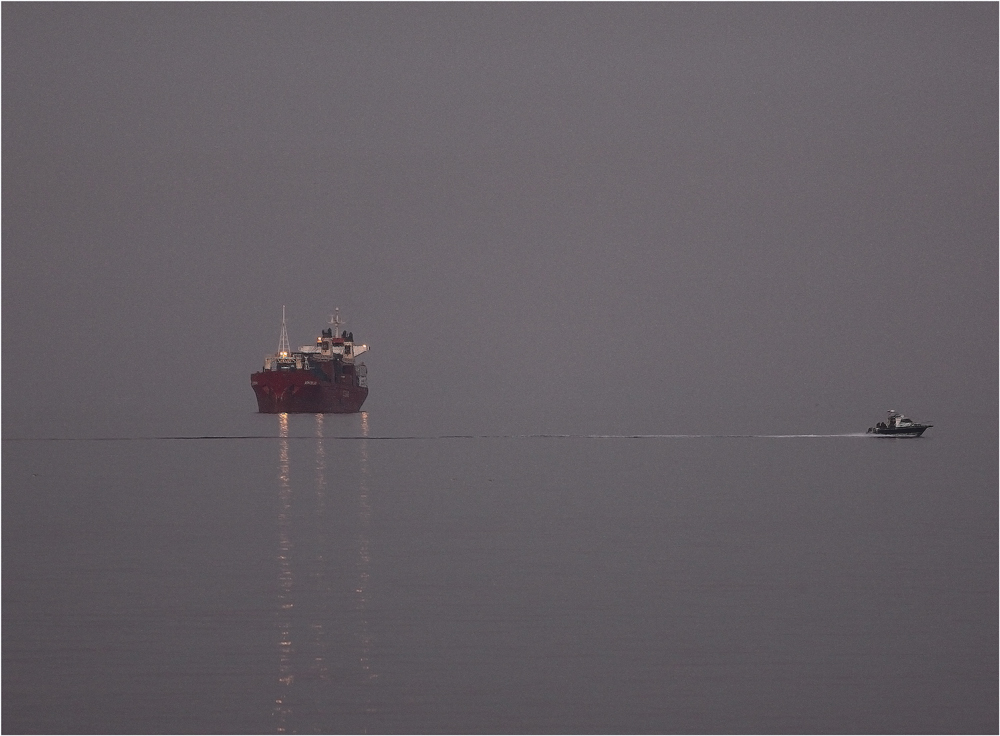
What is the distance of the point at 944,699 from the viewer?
23.3 meters

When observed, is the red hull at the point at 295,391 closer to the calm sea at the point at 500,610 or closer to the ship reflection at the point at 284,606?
the calm sea at the point at 500,610

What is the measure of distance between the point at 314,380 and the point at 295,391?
254 cm

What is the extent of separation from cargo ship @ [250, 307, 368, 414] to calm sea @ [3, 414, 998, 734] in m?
94.9

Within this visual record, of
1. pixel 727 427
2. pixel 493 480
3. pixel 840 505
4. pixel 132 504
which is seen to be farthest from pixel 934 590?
pixel 727 427

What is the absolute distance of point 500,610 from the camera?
31.0 metres

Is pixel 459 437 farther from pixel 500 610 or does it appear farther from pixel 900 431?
pixel 500 610

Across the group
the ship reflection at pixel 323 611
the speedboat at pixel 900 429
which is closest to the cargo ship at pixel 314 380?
the speedboat at pixel 900 429

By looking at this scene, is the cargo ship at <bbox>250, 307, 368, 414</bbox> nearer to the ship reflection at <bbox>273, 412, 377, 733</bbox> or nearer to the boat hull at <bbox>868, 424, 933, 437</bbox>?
the boat hull at <bbox>868, 424, 933, 437</bbox>

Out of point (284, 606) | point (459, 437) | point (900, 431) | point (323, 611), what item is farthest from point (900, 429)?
point (323, 611)

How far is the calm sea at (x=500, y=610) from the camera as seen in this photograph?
22672mm

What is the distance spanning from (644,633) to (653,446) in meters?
85.2

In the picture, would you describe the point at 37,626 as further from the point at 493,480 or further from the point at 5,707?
the point at 493,480

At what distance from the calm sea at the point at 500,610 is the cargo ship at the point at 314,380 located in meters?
94.9

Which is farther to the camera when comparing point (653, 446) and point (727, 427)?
point (727, 427)
